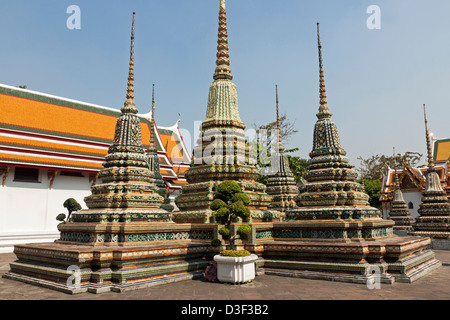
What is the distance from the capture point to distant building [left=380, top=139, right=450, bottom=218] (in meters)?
39.4

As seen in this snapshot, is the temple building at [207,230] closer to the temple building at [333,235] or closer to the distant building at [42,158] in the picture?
the temple building at [333,235]

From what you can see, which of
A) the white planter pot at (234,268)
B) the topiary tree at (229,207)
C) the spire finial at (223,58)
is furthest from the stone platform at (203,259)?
the spire finial at (223,58)

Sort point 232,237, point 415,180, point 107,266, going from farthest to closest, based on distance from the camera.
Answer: point 415,180 → point 232,237 → point 107,266

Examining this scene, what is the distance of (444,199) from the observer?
20609 mm

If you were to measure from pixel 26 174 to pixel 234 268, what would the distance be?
1995cm

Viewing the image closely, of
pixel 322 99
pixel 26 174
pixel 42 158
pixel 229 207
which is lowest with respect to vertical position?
pixel 229 207

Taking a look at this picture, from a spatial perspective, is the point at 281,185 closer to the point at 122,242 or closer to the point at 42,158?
the point at 122,242

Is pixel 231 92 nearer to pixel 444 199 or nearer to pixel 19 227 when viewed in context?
pixel 444 199

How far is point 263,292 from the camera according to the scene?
7.88 m

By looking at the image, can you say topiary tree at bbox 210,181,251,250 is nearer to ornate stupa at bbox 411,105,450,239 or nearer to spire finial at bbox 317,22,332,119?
spire finial at bbox 317,22,332,119

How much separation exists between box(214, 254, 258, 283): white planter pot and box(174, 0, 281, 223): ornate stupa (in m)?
2.65

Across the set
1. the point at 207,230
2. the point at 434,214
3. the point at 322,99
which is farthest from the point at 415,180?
the point at 207,230
